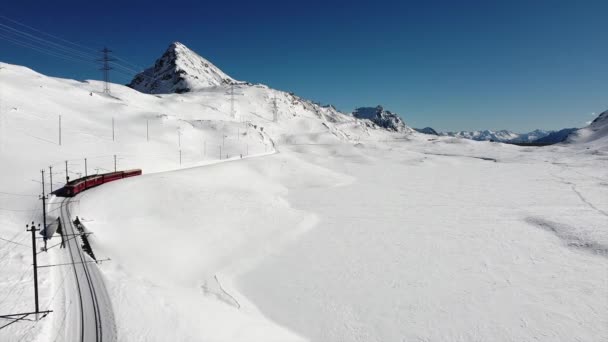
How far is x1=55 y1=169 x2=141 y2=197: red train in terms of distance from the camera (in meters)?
42.3

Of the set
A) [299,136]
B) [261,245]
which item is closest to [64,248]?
[261,245]

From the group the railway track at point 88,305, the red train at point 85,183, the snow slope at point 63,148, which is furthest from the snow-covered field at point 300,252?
the red train at point 85,183

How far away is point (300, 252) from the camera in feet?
122

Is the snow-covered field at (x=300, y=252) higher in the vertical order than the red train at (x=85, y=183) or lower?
lower

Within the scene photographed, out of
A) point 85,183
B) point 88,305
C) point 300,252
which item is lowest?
point 300,252

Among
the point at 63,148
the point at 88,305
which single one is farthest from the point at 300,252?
the point at 63,148

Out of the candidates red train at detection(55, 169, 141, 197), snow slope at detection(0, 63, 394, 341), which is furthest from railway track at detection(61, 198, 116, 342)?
red train at detection(55, 169, 141, 197)

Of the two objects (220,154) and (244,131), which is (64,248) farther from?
(244,131)

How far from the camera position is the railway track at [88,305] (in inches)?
688

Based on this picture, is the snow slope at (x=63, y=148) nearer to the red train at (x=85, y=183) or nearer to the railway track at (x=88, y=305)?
the railway track at (x=88, y=305)

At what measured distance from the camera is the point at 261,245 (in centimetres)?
3838

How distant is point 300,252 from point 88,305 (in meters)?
22.0

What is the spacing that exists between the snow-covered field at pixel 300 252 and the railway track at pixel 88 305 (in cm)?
58

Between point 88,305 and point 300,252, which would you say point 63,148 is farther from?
point 88,305
